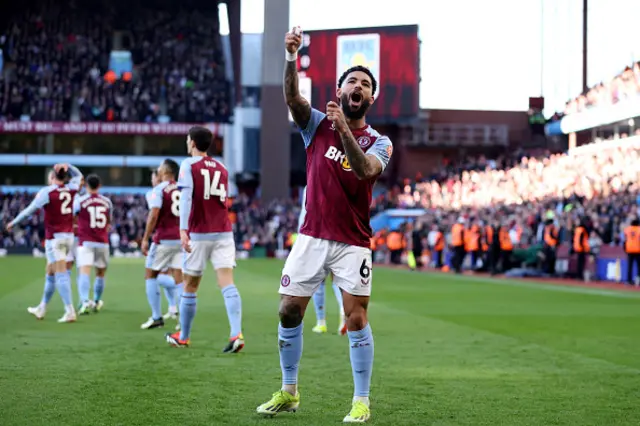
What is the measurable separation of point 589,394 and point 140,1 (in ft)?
209

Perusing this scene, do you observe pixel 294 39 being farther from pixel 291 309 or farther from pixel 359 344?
pixel 359 344

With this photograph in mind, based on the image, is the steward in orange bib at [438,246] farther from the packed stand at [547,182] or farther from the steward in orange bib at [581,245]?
the steward in orange bib at [581,245]

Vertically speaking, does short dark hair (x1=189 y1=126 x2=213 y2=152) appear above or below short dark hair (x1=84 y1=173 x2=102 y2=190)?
above

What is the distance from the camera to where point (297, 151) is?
208 ft

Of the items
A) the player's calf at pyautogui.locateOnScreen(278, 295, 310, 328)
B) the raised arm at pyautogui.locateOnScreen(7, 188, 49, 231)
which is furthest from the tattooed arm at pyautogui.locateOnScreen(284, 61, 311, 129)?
the raised arm at pyautogui.locateOnScreen(7, 188, 49, 231)

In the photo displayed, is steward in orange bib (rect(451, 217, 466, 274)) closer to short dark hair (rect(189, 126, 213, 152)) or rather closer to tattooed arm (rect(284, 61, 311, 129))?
short dark hair (rect(189, 126, 213, 152))

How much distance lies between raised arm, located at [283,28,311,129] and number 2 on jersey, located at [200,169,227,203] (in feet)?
12.9

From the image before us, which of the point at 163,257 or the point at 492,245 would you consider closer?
the point at 163,257

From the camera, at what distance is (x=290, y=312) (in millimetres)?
6582

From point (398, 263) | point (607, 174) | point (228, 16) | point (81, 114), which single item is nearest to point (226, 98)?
point (228, 16)

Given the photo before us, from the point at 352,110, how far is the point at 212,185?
4.16 metres

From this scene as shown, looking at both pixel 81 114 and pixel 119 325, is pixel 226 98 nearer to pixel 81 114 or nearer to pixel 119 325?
pixel 81 114

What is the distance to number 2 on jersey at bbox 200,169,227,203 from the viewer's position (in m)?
10.4

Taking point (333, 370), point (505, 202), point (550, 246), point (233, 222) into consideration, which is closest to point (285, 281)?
point (333, 370)
